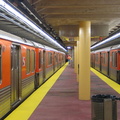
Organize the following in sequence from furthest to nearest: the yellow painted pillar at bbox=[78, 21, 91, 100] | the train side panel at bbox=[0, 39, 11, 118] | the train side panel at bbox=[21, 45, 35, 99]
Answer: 1. the yellow painted pillar at bbox=[78, 21, 91, 100]
2. the train side panel at bbox=[21, 45, 35, 99]
3. the train side panel at bbox=[0, 39, 11, 118]

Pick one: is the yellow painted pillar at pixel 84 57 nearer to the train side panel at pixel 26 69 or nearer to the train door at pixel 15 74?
the train side panel at pixel 26 69

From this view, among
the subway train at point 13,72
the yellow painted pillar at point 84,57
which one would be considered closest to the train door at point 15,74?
the subway train at point 13,72

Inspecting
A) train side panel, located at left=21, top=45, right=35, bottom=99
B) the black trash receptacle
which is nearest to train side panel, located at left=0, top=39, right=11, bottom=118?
train side panel, located at left=21, top=45, right=35, bottom=99

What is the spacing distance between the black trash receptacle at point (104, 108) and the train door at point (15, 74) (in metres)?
3.29

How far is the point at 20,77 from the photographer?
7.96 m

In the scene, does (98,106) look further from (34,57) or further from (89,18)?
(34,57)

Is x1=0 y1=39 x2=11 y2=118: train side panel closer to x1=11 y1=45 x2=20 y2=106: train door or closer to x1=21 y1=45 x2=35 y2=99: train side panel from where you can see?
A: x1=11 y1=45 x2=20 y2=106: train door

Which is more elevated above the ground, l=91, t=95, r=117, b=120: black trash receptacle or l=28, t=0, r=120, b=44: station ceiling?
l=28, t=0, r=120, b=44: station ceiling

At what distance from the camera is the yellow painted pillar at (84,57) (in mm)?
8883

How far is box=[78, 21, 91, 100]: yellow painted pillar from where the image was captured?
8883 mm

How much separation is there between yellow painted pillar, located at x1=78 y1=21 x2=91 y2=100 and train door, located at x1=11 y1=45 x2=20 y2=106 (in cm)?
263

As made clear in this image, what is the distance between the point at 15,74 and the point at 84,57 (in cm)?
298

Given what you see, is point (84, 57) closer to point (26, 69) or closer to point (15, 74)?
point (26, 69)

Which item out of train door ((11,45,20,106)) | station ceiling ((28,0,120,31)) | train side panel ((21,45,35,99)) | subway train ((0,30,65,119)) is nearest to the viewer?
subway train ((0,30,65,119))
